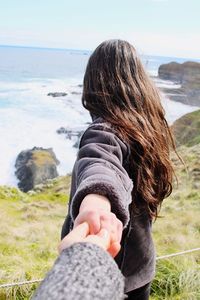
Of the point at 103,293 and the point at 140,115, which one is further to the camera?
the point at 140,115

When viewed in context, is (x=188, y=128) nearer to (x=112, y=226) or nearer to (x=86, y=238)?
(x=112, y=226)

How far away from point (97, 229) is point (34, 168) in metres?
21.3

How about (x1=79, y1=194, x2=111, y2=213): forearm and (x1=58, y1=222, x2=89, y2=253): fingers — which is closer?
(x1=58, y1=222, x2=89, y2=253): fingers

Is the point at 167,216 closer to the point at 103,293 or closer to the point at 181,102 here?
the point at 103,293

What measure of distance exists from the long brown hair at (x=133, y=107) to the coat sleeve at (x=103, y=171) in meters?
0.10

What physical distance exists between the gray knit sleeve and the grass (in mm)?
1542

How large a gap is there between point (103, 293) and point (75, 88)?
64.1 meters

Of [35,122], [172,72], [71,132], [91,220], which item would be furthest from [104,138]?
[172,72]

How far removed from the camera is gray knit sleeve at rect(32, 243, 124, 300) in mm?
453

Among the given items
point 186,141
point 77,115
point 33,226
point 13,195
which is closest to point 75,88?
point 77,115

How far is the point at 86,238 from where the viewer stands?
66cm

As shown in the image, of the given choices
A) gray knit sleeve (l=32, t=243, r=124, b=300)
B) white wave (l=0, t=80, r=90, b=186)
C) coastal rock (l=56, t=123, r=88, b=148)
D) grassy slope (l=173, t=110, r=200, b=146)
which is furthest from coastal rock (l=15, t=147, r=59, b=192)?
gray knit sleeve (l=32, t=243, r=124, b=300)

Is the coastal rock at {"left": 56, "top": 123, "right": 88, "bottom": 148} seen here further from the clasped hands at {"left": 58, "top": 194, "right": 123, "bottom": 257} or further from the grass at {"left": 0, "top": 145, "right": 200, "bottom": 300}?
the clasped hands at {"left": 58, "top": 194, "right": 123, "bottom": 257}

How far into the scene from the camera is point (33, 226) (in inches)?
336
